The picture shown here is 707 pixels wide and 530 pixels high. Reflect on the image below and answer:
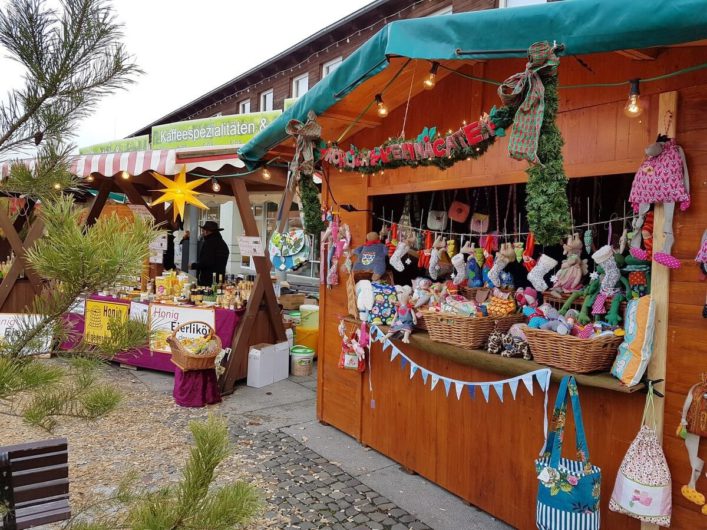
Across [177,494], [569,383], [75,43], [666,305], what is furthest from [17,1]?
[666,305]

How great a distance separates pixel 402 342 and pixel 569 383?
161 cm

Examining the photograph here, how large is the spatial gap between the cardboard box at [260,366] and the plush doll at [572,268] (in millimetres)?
4017

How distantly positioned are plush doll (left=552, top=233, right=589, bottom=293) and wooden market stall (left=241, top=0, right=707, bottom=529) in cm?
45

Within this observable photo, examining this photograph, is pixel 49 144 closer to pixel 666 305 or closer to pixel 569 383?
pixel 569 383

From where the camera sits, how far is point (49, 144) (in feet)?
5.00

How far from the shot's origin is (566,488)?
2.41 metres

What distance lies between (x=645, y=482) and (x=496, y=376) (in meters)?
1.06

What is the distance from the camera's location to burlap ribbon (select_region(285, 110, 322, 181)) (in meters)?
3.80

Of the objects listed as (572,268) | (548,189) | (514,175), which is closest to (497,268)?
(572,268)

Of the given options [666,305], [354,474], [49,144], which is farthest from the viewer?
[354,474]

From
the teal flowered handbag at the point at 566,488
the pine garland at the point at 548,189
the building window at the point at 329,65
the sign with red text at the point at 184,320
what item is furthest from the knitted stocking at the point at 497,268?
the building window at the point at 329,65

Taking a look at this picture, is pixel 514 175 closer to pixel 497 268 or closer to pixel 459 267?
pixel 497 268

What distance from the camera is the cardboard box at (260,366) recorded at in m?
6.17

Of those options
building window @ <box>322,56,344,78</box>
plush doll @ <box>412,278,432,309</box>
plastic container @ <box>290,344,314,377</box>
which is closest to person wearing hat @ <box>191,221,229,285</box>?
plastic container @ <box>290,344,314,377</box>
